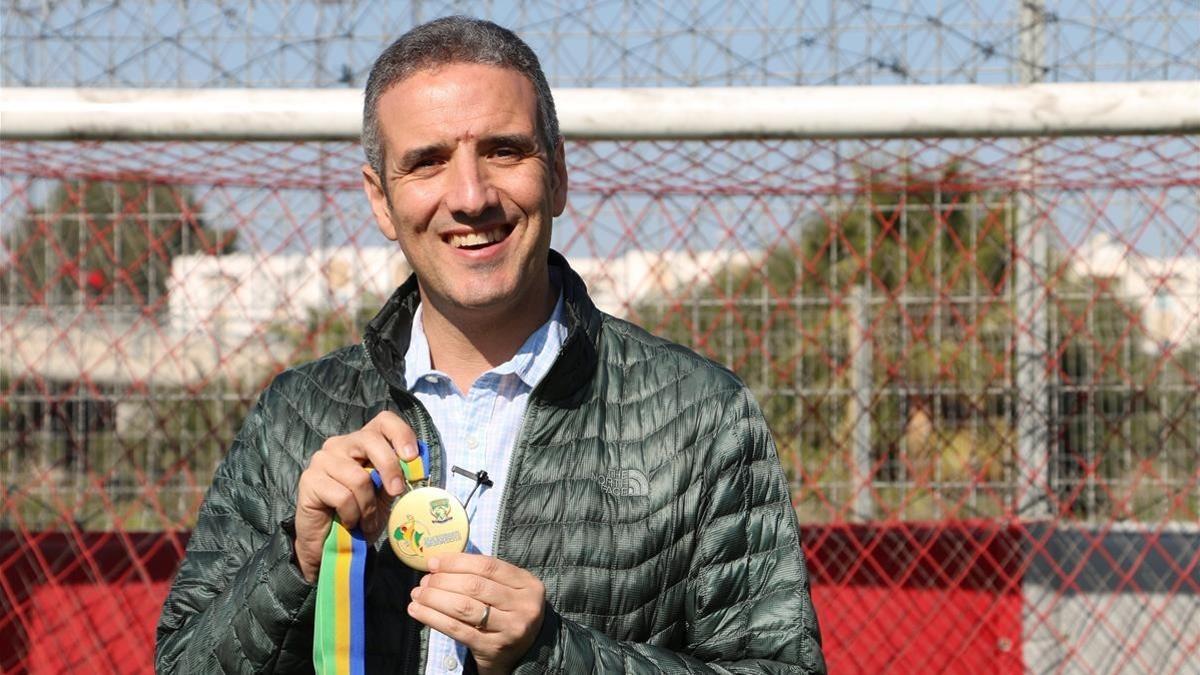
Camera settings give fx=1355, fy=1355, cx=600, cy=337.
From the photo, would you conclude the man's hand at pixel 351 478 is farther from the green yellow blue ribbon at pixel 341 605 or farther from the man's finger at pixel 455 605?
the man's finger at pixel 455 605

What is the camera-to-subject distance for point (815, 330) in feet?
15.6

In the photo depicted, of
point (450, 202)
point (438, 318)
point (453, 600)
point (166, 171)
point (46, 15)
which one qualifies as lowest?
point (453, 600)

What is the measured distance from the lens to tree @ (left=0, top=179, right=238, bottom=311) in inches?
181

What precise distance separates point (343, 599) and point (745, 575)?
1.67 ft

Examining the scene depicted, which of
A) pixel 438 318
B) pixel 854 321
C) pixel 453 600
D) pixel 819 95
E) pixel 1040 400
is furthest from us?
pixel 854 321

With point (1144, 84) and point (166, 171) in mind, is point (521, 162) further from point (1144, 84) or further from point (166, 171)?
point (166, 171)

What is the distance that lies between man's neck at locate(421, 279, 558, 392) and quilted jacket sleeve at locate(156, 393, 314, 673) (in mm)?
266

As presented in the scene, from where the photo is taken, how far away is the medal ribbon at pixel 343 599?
Answer: 1589 millimetres

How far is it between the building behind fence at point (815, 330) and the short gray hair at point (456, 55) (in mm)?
2275

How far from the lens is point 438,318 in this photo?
1.85 m

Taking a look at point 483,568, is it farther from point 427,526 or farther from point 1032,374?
point 1032,374

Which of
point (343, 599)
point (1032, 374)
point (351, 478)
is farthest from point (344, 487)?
point (1032, 374)

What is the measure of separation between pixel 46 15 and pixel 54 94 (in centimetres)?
102

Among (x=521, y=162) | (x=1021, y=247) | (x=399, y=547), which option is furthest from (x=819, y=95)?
(x=399, y=547)
